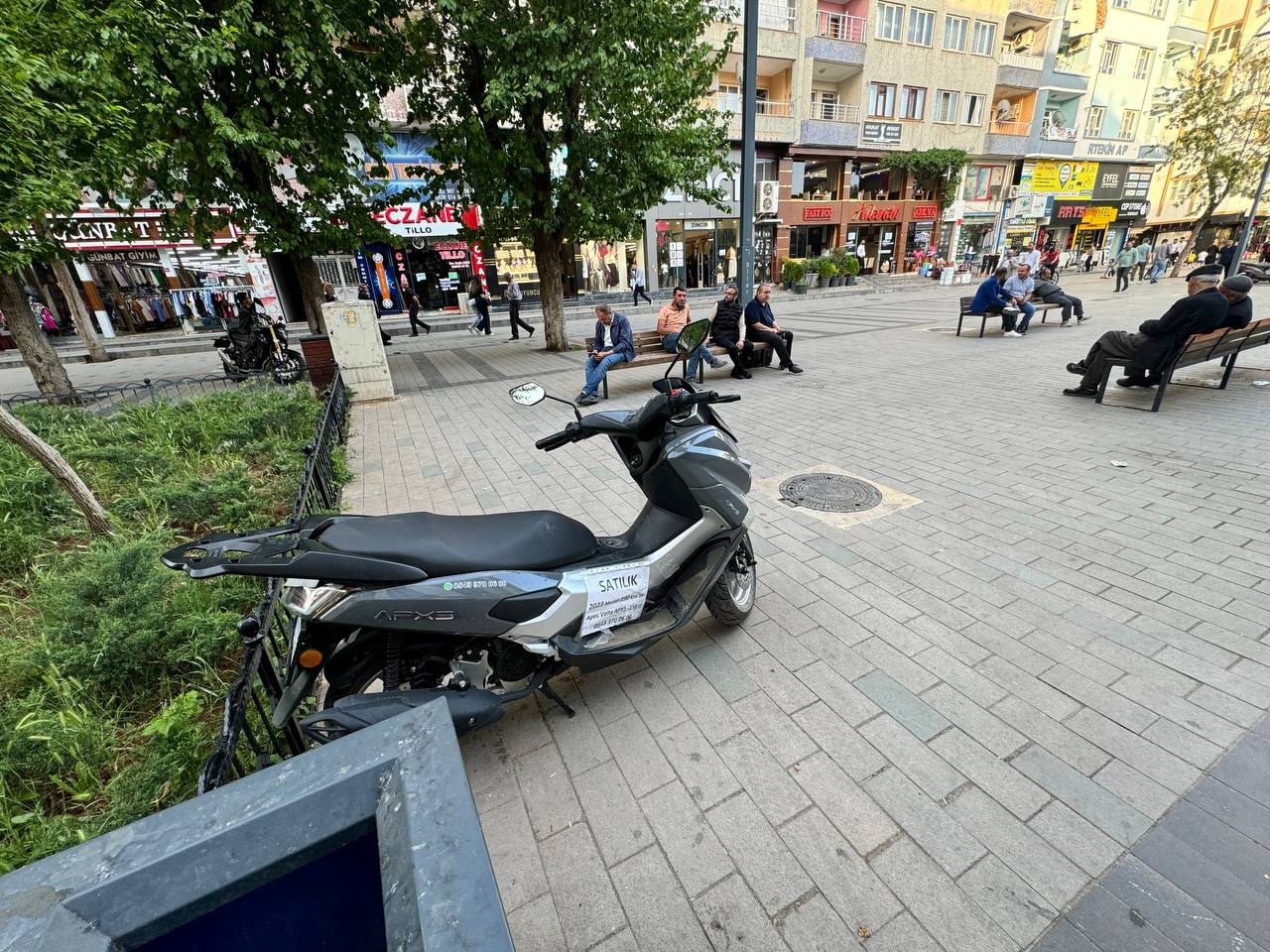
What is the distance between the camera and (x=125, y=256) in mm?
18094

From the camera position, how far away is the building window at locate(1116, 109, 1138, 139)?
3459 centimetres

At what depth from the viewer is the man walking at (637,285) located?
75.5ft

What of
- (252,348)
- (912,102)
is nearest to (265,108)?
(252,348)

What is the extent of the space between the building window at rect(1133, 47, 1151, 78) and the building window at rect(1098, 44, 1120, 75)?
5.96 feet

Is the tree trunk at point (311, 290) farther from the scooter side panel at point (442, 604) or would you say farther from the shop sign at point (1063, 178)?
the shop sign at point (1063, 178)

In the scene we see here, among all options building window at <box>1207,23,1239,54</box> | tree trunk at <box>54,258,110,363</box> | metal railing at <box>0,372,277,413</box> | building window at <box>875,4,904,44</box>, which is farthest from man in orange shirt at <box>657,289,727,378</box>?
building window at <box>1207,23,1239,54</box>

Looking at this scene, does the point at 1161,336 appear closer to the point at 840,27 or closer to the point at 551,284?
the point at 551,284

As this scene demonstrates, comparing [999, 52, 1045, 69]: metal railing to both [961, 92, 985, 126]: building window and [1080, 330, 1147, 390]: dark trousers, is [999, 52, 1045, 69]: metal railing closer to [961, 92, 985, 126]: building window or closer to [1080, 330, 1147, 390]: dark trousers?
[961, 92, 985, 126]: building window

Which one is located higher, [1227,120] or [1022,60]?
[1022,60]

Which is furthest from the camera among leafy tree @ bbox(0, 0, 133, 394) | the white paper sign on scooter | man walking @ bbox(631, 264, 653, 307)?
man walking @ bbox(631, 264, 653, 307)

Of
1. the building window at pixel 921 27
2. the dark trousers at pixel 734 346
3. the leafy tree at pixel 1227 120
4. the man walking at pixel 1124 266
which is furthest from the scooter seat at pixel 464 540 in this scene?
the leafy tree at pixel 1227 120

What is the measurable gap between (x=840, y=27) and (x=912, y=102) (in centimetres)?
533

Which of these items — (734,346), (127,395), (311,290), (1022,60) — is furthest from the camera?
(1022,60)

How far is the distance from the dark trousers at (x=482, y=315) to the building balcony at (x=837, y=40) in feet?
66.6
